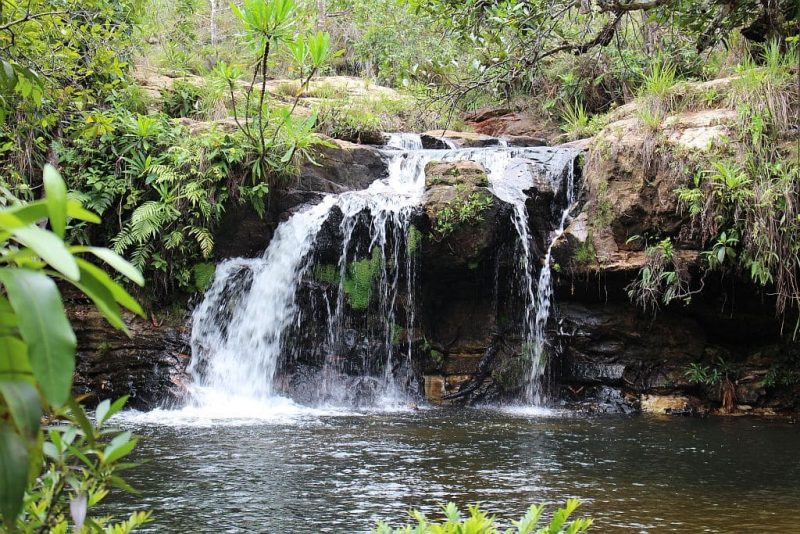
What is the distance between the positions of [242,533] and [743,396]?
775cm

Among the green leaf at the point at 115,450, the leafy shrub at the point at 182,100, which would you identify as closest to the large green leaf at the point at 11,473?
the green leaf at the point at 115,450

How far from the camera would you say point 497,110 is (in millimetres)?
15320

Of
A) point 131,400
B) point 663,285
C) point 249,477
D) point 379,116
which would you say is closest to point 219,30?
point 379,116

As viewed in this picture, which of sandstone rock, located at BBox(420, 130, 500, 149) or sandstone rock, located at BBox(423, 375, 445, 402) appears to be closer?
sandstone rock, located at BBox(423, 375, 445, 402)

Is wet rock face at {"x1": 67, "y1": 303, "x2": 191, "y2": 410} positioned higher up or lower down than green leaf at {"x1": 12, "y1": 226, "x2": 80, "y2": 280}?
lower down

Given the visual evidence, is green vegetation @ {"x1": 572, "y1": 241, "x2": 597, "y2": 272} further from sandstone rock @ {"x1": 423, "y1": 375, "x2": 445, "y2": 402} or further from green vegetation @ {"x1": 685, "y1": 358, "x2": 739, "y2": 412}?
sandstone rock @ {"x1": 423, "y1": 375, "x2": 445, "y2": 402}

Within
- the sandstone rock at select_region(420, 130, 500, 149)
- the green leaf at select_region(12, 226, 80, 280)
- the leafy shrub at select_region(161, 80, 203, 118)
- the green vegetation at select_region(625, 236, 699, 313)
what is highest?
the leafy shrub at select_region(161, 80, 203, 118)

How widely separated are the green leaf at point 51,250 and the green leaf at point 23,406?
0.68ft

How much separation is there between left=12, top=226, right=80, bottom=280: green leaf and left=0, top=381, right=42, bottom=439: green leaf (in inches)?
8.2

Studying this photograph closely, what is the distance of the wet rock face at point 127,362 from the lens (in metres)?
9.00

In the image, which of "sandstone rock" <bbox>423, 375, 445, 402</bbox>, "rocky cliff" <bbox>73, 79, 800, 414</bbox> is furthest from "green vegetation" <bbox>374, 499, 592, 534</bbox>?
"sandstone rock" <bbox>423, 375, 445, 402</bbox>

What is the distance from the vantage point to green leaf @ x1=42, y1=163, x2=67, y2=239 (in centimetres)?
99

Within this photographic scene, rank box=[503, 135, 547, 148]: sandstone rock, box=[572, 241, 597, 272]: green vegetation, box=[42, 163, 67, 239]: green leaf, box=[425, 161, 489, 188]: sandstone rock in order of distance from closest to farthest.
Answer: box=[42, 163, 67, 239]: green leaf, box=[572, 241, 597, 272]: green vegetation, box=[425, 161, 489, 188]: sandstone rock, box=[503, 135, 547, 148]: sandstone rock

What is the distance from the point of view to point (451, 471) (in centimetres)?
541
